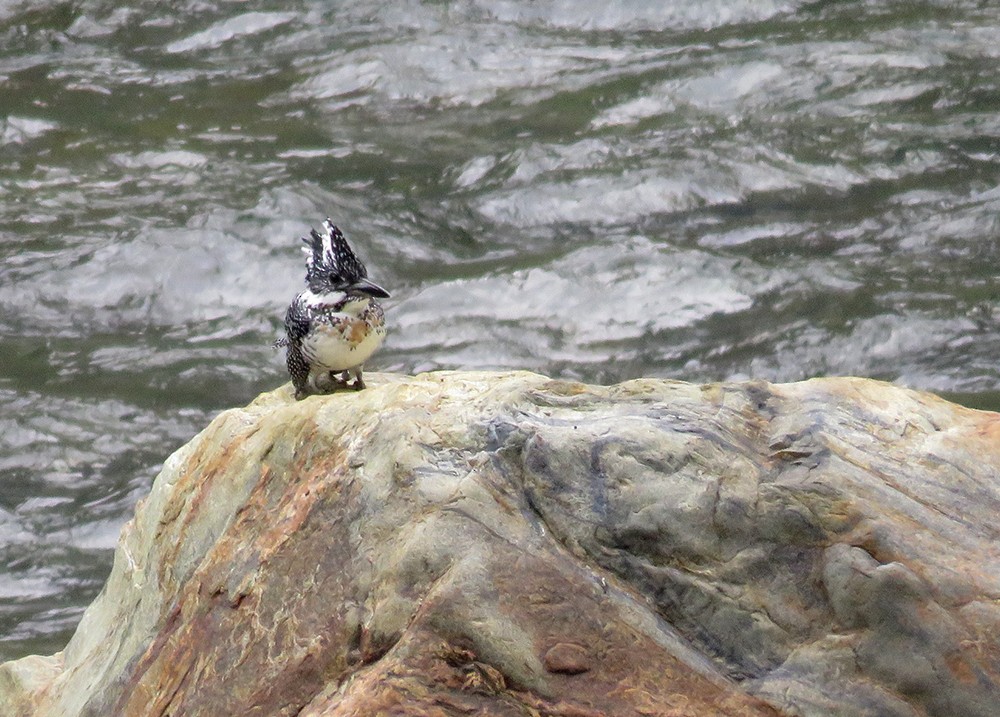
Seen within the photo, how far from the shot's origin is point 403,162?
10984 millimetres

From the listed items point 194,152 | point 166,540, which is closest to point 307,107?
point 194,152

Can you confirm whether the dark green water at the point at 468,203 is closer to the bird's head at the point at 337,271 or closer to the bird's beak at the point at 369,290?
the bird's head at the point at 337,271

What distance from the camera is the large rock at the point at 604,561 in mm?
3520

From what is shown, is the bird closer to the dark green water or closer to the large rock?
the large rock

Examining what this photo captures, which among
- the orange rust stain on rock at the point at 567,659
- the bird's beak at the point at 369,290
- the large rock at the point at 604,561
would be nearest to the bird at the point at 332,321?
the bird's beak at the point at 369,290

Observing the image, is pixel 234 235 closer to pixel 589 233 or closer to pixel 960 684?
pixel 589 233

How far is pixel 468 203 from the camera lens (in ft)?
34.6

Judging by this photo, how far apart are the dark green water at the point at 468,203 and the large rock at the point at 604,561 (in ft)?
14.4

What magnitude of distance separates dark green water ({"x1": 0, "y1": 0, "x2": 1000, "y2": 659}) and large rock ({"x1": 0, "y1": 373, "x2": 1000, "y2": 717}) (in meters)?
4.38

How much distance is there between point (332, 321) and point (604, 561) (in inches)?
81.9

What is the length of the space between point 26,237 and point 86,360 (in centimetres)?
152

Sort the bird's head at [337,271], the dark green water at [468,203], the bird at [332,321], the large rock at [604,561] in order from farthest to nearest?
the dark green water at [468,203]
the bird's head at [337,271]
the bird at [332,321]
the large rock at [604,561]

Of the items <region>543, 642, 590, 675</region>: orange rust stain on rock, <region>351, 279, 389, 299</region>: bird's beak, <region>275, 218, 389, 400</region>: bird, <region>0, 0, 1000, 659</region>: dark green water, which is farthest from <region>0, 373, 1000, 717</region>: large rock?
<region>0, 0, 1000, 659</region>: dark green water

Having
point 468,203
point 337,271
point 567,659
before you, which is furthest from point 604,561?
point 468,203
